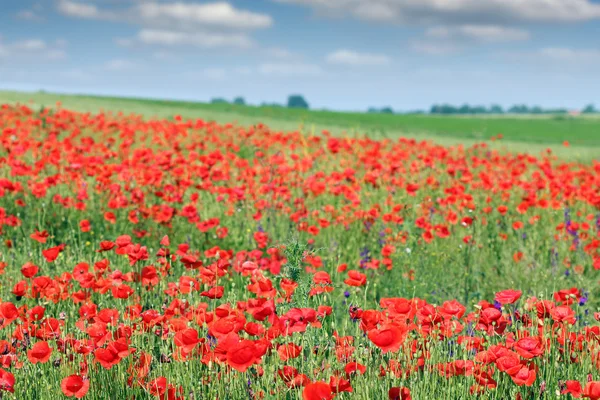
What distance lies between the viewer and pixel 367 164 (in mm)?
7211

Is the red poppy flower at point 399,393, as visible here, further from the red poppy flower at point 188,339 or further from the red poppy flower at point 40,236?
the red poppy flower at point 40,236

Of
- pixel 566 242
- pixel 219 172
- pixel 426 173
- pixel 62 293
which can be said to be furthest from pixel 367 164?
pixel 62 293

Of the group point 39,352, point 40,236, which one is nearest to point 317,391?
point 39,352

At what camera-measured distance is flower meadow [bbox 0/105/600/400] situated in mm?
2232

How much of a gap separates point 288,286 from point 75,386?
0.96 metres

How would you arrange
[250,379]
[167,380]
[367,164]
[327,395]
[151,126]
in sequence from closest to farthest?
[327,395] < [167,380] < [250,379] < [367,164] < [151,126]

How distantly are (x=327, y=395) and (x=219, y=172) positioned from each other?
471cm

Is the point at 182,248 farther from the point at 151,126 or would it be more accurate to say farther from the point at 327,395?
the point at 151,126

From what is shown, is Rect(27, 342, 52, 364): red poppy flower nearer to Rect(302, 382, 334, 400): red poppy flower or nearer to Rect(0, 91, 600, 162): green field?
Rect(302, 382, 334, 400): red poppy flower

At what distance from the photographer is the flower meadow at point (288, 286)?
7.32ft

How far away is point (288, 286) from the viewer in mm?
2609

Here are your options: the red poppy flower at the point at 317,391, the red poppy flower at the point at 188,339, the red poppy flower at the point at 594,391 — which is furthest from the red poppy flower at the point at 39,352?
the red poppy flower at the point at 594,391

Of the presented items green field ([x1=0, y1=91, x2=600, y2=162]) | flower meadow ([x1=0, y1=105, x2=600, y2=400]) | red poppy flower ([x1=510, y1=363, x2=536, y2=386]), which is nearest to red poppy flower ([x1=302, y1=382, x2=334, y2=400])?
flower meadow ([x1=0, y1=105, x2=600, y2=400])

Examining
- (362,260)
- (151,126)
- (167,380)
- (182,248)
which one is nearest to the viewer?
(167,380)
